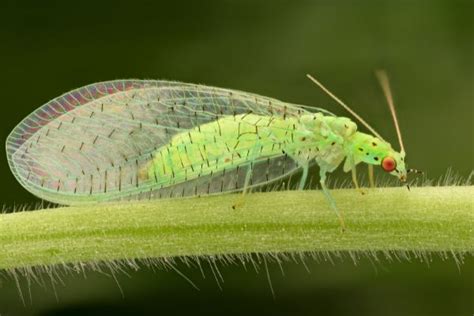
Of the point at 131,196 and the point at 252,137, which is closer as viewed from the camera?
the point at 131,196

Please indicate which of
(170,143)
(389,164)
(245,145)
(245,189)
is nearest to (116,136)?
(170,143)

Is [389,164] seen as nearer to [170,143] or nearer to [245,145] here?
[245,145]

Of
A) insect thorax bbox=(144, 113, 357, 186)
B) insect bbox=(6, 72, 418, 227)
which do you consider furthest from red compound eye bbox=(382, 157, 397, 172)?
insect thorax bbox=(144, 113, 357, 186)

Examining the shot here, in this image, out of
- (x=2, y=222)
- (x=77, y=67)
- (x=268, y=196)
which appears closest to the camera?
(x=2, y=222)

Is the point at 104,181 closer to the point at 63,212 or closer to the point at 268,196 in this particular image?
the point at 63,212

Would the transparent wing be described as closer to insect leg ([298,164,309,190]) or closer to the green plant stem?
insect leg ([298,164,309,190])

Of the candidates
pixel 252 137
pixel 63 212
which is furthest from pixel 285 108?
pixel 63 212

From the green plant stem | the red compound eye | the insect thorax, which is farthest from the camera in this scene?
the red compound eye
